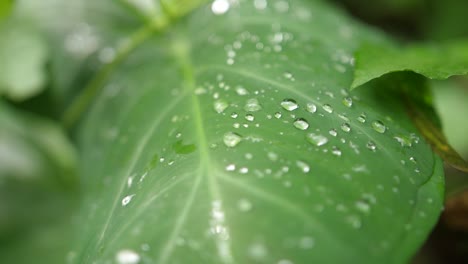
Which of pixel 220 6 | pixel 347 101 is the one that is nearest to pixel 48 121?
pixel 220 6

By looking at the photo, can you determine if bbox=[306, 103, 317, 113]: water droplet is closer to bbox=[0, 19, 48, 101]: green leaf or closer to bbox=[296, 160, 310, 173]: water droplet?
bbox=[296, 160, 310, 173]: water droplet

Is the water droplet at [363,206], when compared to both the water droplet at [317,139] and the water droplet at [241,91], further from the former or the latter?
the water droplet at [241,91]

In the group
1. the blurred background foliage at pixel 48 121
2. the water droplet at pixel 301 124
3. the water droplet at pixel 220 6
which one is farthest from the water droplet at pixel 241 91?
the blurred background foliage at pixel 48 121

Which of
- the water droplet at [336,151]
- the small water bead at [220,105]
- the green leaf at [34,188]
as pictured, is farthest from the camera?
the green leaf at [34,188]

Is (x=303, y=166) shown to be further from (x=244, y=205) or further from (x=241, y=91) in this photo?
(x=241, y=91)

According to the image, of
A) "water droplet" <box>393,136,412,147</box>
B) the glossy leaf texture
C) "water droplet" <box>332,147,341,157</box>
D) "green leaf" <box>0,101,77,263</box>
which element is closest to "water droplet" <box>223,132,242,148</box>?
the glossy leaf texture

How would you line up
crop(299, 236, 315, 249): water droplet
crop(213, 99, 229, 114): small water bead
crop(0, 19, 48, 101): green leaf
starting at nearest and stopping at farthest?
crop(299, 236, 315, 249): water droplet, crop(213, 99, 229, 114): small water bead, crop(0, 19, 48, 101): green leaf
